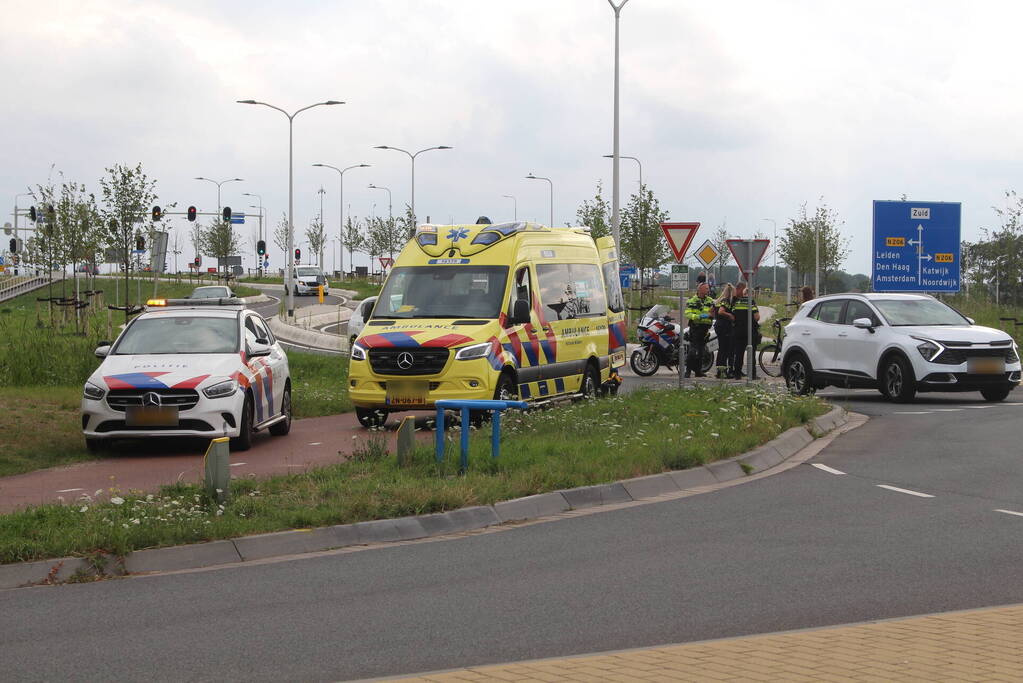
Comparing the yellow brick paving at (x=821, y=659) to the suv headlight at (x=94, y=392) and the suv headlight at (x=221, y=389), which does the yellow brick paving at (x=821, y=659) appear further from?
the suv headlight at (x=94, y=392)

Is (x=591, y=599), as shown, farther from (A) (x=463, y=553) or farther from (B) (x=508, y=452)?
(B) (x=508, y=452)

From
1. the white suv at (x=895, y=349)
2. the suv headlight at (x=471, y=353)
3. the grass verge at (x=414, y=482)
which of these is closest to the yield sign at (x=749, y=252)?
the white suv at (x=895, y=349)

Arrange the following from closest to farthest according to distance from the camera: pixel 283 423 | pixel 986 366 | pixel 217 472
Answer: pixel 217 472
pixel 283 423
pixel 986 366

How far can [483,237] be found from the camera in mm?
17734

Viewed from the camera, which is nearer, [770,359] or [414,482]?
[414,482]

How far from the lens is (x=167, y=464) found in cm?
1377

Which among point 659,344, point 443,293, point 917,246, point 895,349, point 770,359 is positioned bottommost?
point 770,359

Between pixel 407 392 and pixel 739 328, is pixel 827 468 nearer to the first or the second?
pixel 407 392

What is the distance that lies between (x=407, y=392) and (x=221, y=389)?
104 inches

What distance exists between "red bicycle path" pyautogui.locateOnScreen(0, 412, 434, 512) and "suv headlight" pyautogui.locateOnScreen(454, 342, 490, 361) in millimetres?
1053

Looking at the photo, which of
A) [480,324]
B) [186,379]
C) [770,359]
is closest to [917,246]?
[770,359]

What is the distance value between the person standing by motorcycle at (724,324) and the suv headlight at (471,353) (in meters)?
10.7

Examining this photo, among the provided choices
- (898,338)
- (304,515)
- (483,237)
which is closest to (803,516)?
(304,515)

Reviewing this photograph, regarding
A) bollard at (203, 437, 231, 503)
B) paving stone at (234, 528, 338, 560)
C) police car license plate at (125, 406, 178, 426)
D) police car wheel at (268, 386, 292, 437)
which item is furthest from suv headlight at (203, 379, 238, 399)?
paving stone at (234, 528, 338, 560)
